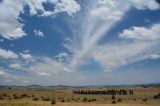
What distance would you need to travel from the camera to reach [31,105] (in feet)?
149

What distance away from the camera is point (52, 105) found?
4809cm

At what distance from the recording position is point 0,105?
4516 centimetres

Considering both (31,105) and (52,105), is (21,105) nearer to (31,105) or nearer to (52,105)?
(31,105)

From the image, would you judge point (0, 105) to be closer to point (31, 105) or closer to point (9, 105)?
point (9, 105)

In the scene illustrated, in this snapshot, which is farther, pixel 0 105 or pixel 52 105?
pixel 52 105

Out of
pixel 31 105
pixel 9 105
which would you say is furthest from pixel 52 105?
pixel 9 105

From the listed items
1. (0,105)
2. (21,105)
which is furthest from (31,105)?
(0,105)

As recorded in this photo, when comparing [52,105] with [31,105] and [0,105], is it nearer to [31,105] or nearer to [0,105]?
[31,105]

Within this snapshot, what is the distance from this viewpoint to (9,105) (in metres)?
45.8

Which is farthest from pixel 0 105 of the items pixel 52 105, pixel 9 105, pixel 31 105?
pixel 52 105

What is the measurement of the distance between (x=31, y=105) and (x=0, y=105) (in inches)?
190

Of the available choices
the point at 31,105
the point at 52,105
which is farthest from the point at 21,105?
the point at 52,105

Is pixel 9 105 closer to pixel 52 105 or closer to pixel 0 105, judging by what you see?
pixel 0 105

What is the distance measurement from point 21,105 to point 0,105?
10.7 ft
